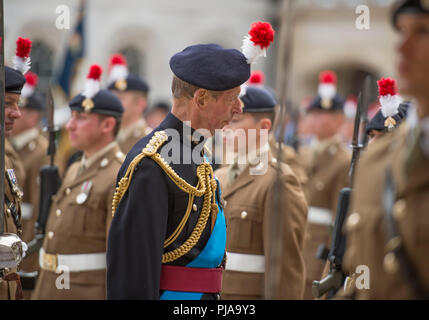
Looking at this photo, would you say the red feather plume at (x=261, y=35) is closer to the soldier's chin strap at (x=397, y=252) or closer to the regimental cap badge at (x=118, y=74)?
the soldier's chin strap at (x=397, y=252)

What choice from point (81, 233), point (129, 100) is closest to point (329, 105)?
point (129, 100)

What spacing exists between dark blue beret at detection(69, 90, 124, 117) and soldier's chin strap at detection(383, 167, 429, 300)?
3325mm

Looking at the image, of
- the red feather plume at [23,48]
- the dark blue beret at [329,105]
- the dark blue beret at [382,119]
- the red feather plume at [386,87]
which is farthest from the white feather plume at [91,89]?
the dark blue beret at [329,105]

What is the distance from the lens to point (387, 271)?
2.12 meters

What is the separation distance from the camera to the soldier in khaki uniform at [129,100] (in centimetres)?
758

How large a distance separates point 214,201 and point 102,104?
221cm

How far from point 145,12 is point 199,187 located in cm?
1957

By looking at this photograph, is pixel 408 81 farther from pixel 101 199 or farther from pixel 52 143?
pixel 52 143

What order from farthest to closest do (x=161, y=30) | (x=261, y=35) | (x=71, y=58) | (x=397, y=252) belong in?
1. (x=161, y=30)
2. (x=71, y=58)
3. (x=261, y=35)
4. (x=397, y=252)

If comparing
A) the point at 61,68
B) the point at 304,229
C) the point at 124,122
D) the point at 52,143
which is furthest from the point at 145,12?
the point at 304,229

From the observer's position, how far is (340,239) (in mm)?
4246

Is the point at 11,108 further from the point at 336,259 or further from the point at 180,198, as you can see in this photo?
the point at 336,259

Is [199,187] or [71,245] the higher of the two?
[199,187]
